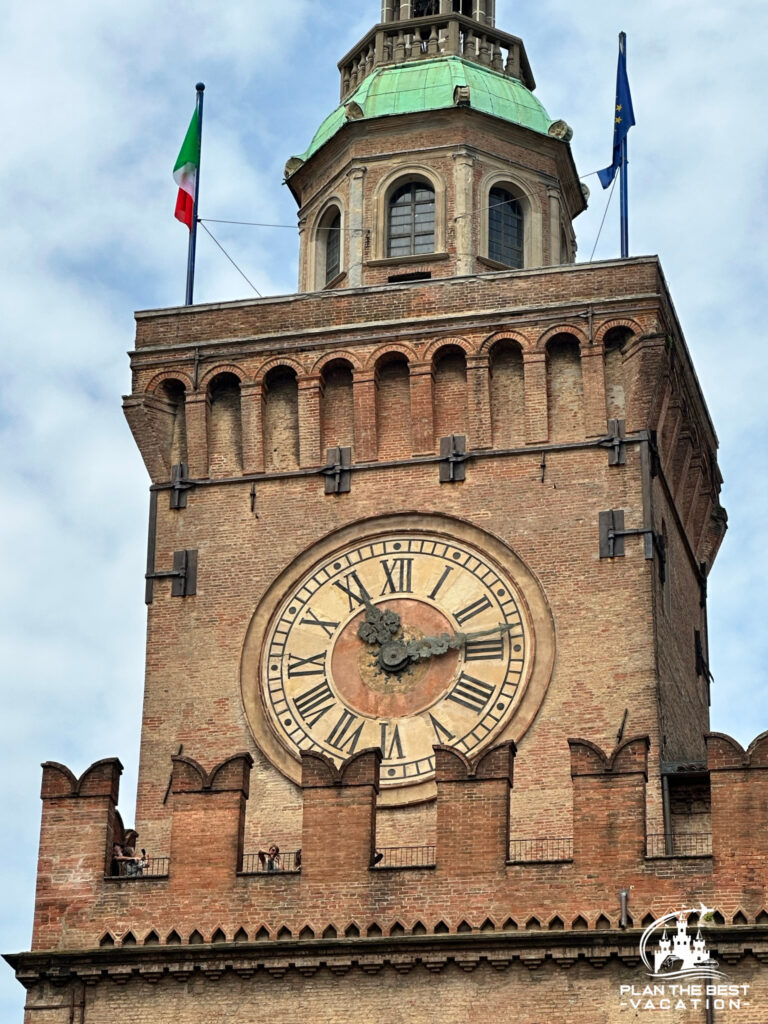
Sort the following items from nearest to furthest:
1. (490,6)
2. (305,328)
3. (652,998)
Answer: (652,998)
(305,328)
(490,6)

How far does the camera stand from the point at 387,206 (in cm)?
4362

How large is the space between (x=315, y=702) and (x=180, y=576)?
2760 millimetres

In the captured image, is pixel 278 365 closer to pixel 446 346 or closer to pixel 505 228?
pixel 446 346

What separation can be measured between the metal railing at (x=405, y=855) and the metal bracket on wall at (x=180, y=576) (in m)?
4.94

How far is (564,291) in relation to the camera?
135 feet

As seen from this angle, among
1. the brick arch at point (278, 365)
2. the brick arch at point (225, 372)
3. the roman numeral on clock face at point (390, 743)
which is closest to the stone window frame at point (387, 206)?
the brick arch at point (278, 365)

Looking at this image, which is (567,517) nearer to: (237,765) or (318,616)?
(318,616)

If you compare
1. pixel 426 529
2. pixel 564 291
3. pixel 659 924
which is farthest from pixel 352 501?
pixel 659 924

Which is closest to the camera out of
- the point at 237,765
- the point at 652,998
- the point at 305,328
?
the point at 652,998

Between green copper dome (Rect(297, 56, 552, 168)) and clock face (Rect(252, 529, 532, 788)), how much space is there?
7311mm

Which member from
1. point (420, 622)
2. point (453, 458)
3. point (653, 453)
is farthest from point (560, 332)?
point (420, 622)

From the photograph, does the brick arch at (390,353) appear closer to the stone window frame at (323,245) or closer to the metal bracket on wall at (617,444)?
the stone window frame at (323,245)

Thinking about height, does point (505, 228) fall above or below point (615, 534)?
above

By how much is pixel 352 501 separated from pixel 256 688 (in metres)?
2.95
